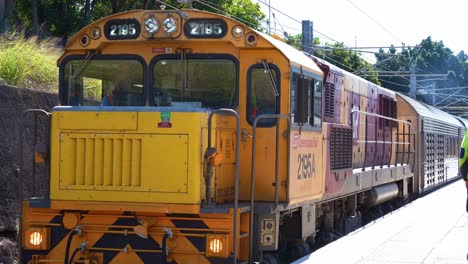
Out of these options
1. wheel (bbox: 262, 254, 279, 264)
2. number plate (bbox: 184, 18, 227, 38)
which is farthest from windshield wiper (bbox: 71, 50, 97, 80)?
wheel (bbox: 262, 254, 279, 264)

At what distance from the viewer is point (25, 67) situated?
518 inches

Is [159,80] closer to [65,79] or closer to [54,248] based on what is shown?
[65,79]

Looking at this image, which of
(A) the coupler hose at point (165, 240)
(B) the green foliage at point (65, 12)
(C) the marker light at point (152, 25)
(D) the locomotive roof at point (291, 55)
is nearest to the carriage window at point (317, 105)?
(D) the locomotive roof at point (291, 55)

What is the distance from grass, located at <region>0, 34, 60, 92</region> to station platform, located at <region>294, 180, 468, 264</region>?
666 centimetres

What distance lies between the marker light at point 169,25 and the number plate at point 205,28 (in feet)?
0.42

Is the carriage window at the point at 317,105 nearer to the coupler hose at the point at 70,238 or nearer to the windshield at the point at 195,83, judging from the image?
the windshield at the point at 195,83

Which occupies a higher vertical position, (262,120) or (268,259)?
(262,120)

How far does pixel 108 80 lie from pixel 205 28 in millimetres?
1388

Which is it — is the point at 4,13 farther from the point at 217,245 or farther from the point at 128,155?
the point at 217,245

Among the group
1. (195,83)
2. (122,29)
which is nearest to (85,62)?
(122,29)

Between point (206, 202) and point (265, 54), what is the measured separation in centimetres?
184

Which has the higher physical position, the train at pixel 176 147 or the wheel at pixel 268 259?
the train at pixel 176 147

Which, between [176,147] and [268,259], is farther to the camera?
[268,259]

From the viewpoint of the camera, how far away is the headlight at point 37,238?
746 centimetres
